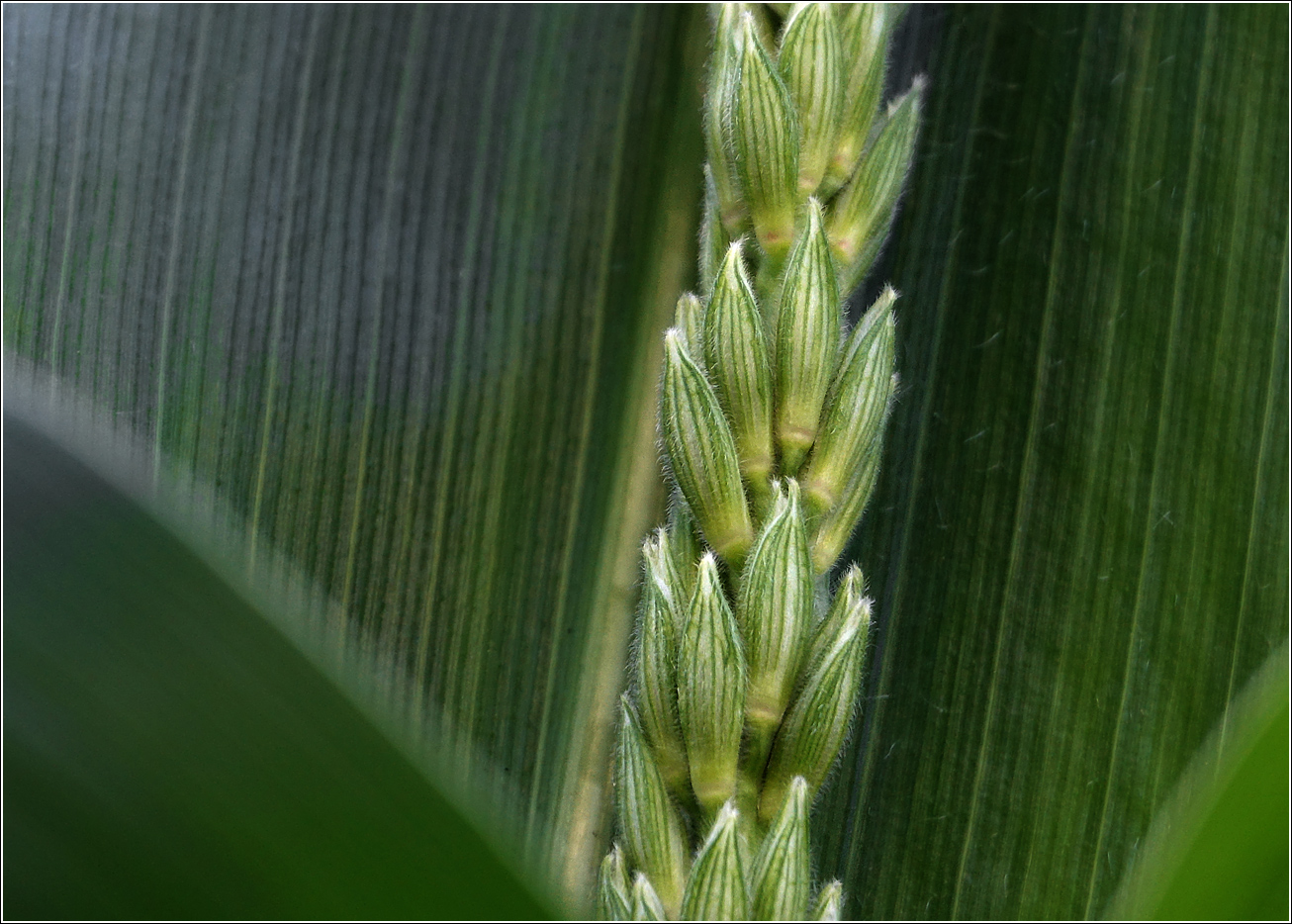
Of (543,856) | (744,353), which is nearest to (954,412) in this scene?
(744,353)

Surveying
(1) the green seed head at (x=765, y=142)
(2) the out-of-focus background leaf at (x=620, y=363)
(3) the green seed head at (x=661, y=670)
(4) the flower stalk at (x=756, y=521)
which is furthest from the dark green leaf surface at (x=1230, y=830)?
(1) the green seed head at (x=765, y=142)

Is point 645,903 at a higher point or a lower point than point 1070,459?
lower

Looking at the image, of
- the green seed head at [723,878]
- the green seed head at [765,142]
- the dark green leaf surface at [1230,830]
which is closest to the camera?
the green seed head at [723,878]

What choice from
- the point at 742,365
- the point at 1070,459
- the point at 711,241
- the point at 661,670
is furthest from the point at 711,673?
the point at 1070,459

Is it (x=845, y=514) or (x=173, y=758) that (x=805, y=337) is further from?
(x=173, y=758)

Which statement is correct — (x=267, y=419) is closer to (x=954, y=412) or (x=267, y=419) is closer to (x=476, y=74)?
(x=476, y=74)

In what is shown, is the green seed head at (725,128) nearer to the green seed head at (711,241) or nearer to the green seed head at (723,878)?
the green seed head at (711,241)

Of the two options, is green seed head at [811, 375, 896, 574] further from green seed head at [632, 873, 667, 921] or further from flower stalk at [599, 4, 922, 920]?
green seed head at [632, 873, 667, 921]

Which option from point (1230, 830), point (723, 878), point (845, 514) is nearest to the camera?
point (723, 878)

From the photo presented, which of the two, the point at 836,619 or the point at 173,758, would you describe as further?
the point at 173,758
